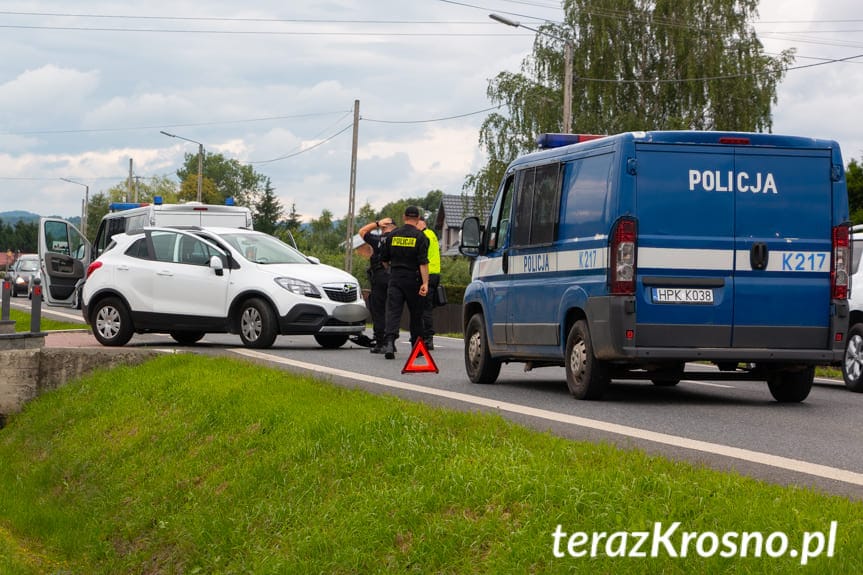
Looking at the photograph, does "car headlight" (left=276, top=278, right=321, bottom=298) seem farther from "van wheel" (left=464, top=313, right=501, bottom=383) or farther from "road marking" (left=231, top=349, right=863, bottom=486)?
"van wheel" (left=464, top=313, right=501, bottom=383)

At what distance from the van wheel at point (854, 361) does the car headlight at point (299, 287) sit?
7.16 m

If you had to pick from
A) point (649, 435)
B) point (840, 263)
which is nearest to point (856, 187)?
point (840, 263)

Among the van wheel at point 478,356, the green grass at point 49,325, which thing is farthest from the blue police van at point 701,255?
the green grass at point 49,325

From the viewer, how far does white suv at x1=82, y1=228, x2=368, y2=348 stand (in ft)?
61.8

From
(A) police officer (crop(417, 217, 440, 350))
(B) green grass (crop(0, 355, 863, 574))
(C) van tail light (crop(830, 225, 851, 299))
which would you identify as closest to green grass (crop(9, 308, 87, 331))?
(A) police officer (crop(417, 217, 440, 350))

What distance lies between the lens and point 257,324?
1889 centimetres

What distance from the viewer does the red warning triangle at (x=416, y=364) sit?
14.7 metres

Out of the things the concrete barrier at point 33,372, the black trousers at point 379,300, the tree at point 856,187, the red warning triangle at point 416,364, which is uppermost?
the tree at point 856,187

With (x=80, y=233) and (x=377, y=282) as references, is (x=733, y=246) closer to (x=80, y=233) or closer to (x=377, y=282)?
(x=377, y=282)

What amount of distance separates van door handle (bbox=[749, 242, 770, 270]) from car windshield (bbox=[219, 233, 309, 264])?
9.45 metres

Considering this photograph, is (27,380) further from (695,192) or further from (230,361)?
(695,192)

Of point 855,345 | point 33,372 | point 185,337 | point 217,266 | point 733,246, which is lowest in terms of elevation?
point 33,372

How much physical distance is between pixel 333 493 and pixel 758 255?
197 inches

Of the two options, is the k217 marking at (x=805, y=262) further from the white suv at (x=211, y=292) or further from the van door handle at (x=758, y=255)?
the white suv at (x=211, y=292)
